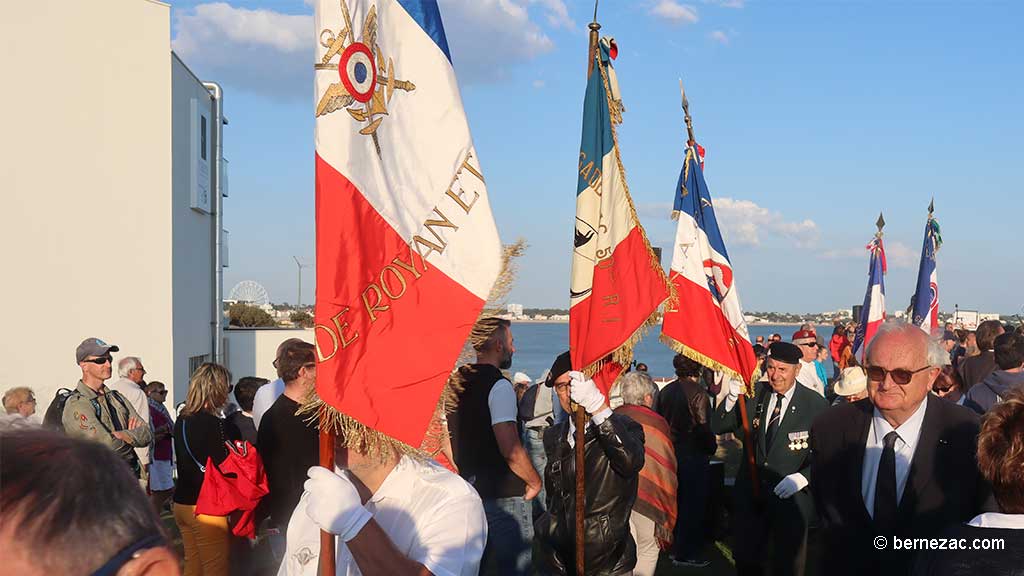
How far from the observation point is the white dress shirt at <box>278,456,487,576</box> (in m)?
2.52

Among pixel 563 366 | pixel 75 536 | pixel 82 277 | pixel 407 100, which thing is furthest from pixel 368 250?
pixel 82 277

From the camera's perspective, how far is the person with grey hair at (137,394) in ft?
25.0

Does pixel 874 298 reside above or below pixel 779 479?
above

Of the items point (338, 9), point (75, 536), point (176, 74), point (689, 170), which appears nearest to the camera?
point (75, 536)

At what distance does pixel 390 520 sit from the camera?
260 centimetres

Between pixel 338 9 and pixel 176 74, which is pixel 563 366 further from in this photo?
pixel 176 74

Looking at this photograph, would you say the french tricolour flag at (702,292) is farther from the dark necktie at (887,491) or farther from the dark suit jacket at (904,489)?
the dark necktie at (887,491)

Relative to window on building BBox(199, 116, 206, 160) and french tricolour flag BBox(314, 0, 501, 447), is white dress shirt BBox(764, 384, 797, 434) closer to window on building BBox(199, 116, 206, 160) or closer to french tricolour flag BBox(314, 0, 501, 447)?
french tricolour flag BBox(314, 0, 501, 447)

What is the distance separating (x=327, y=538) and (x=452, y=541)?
0.39m

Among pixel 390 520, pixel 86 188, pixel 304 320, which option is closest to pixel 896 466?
pixel 390 520

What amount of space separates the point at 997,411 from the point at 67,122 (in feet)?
61.5

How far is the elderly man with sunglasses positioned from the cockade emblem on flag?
158 inches

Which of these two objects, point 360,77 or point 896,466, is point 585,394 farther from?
point 360,77

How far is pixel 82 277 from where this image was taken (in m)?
17.6
